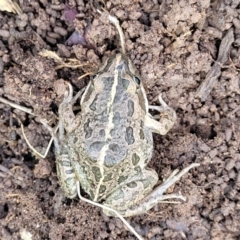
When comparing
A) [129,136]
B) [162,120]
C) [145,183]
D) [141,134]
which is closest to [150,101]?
[162,120]

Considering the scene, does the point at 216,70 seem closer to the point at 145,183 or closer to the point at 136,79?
the point at 136,79

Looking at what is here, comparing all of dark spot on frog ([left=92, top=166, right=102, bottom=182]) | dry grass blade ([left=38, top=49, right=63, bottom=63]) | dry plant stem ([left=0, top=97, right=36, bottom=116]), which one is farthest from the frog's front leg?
dry grass blade ([left=38, top=49, right=63, bottom=63])

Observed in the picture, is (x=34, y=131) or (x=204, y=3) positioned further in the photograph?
(x=34, y=131)

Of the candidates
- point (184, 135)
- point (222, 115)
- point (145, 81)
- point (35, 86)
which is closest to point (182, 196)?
point (184, 135)

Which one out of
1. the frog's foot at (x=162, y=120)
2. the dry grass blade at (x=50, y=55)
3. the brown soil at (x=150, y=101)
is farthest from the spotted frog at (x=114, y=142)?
the dry grass blade at (x=50, y=55)

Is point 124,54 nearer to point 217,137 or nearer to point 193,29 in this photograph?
point 193,29

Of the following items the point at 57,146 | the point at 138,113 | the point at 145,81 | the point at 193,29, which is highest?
the point at 193,29
